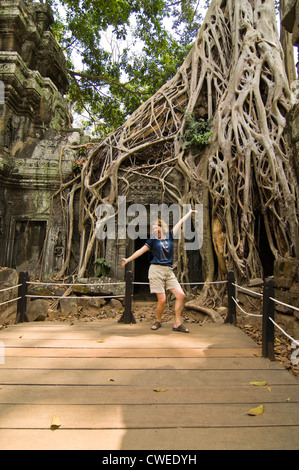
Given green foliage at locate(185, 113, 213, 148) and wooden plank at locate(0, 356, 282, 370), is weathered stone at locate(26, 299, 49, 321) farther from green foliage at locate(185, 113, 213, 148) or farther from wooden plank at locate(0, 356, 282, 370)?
green foliage at locate(185, 113, 213, 148)

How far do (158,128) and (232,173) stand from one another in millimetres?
2167

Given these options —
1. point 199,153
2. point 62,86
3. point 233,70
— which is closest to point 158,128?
point 199,153

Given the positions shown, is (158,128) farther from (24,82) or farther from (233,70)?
(24,82)

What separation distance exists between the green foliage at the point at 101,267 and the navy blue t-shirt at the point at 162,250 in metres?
2.48

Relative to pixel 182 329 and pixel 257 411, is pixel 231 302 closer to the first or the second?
pixel 182 329

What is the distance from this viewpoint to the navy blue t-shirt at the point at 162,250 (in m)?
3.43

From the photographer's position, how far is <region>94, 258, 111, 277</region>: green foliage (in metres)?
5.80

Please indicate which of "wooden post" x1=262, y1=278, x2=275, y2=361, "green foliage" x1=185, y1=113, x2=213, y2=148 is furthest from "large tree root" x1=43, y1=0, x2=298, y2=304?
"wooden post" x1=262, y1=278, x2=275, y2=361

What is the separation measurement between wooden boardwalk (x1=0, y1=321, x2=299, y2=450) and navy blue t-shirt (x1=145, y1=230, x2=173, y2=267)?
815 millimetres

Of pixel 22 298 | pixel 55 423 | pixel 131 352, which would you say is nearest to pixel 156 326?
pixel 131 352

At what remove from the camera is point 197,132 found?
599 cm

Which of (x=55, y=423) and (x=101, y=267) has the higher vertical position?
(x=101, y=267)

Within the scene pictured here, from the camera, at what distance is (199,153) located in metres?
5.95

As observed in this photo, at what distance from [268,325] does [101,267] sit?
377 cm
